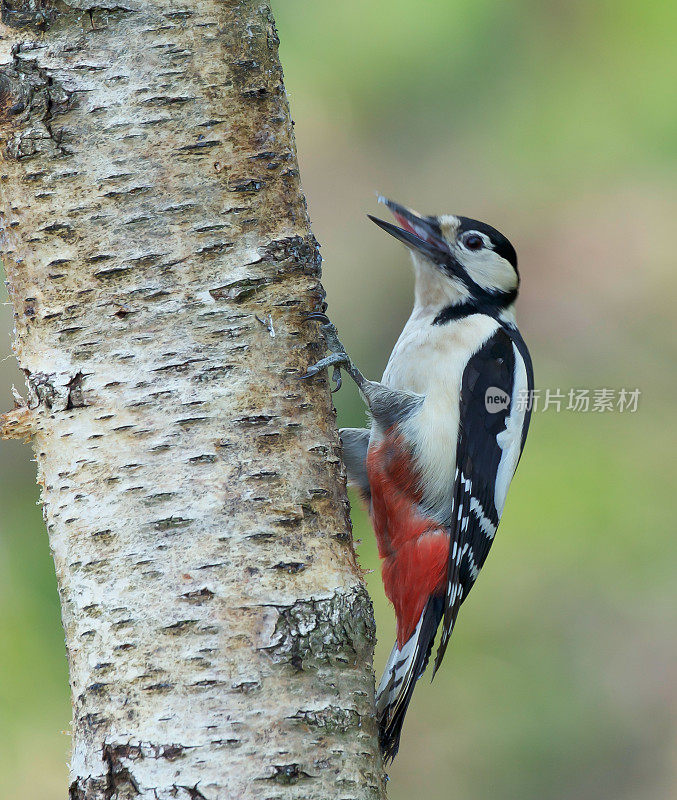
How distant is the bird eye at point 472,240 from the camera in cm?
266

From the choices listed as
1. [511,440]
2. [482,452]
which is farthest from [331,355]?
[511,440]

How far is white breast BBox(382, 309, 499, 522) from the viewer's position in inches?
92.6

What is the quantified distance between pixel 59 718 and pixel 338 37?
101 inches

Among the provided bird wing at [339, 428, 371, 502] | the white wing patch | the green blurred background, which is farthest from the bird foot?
the green blurred background

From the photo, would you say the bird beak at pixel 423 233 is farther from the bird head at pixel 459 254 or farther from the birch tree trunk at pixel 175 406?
the birch tree trunk at pixel 175 406

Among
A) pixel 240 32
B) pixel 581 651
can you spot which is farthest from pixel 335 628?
pixel 581 651

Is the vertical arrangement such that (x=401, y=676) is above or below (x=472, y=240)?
below

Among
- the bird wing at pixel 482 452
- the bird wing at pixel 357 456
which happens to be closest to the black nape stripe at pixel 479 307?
the bird wing at pixel 482 452

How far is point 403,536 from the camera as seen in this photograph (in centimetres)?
235

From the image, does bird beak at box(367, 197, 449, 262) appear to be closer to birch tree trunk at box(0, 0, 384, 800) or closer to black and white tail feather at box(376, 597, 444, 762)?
black and white tail feather at box(376, 597, 444, 762)

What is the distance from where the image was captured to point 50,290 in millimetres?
1457

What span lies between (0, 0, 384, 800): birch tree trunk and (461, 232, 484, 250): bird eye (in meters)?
1.18

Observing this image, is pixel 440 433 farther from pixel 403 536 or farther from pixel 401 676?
pixel 401 676

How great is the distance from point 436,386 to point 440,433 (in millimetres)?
127
